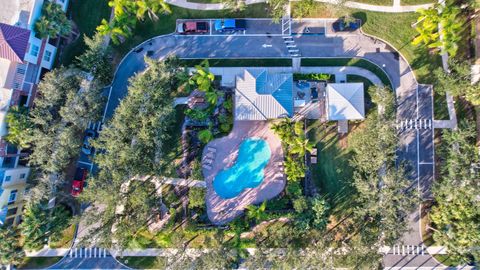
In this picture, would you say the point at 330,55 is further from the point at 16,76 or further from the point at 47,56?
the point at 16,76

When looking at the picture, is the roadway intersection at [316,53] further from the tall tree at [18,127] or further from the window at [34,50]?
the window at [34,50]

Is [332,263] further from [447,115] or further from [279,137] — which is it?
[447,115]

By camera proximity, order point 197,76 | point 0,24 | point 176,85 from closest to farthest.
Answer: point 0,24, point 197,76, point 176,85

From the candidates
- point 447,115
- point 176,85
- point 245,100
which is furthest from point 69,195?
point 447,115

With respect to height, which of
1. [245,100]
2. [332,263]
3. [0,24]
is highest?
[0,24]

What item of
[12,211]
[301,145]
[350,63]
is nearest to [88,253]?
[12,211]

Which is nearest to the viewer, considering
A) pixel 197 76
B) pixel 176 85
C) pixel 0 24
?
pixel 0 24
